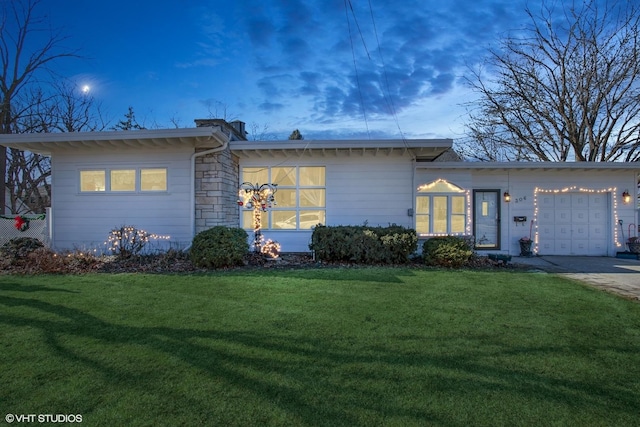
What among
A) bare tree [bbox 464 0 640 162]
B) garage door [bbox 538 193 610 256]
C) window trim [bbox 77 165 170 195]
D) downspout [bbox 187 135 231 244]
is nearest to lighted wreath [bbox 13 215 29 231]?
window trim [bbox 77 165 170 195]

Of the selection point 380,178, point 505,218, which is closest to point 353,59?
point 380,178

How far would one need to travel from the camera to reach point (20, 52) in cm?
1251

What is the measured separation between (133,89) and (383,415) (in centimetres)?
1560

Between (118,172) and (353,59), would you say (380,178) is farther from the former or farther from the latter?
(118,172)

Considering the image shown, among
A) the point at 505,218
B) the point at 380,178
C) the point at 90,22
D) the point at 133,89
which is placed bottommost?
the point at 505,218

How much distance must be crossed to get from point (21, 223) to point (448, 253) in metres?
10.0

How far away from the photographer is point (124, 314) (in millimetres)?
3744

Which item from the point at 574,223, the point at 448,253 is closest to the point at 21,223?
the point at 448,253

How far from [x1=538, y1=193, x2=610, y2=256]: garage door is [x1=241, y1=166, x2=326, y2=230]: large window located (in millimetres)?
6273

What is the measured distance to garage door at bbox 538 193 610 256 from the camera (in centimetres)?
949

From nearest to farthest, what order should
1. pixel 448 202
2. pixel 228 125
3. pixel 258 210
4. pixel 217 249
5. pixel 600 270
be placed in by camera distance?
pixel 217 249 < pixel 600 270 < pixel 258 210 < pixel 228 125 < pixel 448 202

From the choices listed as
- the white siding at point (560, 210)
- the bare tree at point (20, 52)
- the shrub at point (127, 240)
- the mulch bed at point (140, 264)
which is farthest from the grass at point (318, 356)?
the bare tree at point (20, 52)

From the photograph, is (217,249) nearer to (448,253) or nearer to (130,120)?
(448,253)

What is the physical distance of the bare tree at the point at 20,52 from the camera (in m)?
12.3
